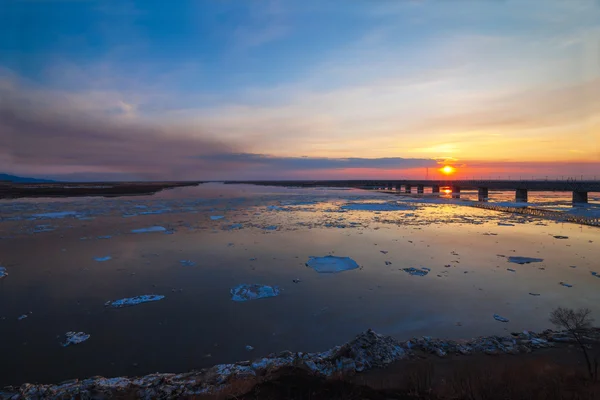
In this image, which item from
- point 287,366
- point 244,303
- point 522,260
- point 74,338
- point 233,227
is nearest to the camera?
point 287,366

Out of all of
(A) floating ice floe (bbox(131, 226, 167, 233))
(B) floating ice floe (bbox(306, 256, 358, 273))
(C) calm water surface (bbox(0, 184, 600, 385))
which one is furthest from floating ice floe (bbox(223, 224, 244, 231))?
(B) floating ice floe (bbox(306, 256, 358, 273))

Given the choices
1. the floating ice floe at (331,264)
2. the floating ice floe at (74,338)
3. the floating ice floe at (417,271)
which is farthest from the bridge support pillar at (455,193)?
the floating ice floe at (74,338)

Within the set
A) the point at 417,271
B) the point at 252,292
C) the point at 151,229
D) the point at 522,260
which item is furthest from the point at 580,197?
the point at 151,229

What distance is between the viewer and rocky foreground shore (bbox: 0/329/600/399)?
366cm

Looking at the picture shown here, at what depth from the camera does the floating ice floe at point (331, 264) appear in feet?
29.2

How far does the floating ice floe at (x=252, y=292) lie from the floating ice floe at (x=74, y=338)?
2689 millimetres

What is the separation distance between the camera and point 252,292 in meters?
7.06

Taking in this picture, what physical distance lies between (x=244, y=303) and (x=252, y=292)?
0.55 metres

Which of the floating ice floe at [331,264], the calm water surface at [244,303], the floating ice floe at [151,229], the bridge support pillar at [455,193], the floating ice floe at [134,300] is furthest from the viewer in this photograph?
the bridge support pillar at [455,193]

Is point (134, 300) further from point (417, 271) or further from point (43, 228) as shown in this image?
point (43, 228)

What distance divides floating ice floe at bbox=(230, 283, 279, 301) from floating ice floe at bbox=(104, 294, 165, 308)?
1.62 metres

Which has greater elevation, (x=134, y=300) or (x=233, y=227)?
(x=233, y=227)

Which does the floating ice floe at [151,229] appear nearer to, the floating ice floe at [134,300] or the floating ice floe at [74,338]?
the floating ice floe at [134,300]

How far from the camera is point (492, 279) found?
793 centimetres
